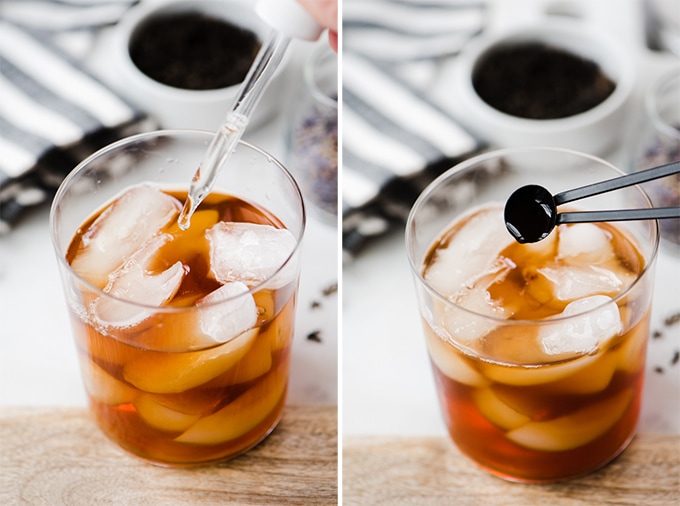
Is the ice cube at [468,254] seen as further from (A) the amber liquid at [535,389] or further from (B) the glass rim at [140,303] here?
(B) the glass rim at [140,303]

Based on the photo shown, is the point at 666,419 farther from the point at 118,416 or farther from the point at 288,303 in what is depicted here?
the point at 118,416

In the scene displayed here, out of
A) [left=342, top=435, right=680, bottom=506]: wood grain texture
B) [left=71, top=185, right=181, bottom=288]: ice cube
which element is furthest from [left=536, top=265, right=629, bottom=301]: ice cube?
[left=71, top=185, right=181, bottom=288]: ice cube

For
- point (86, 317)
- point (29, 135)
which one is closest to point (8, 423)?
point (86, 317)

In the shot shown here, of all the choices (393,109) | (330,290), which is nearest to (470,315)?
(330,290)

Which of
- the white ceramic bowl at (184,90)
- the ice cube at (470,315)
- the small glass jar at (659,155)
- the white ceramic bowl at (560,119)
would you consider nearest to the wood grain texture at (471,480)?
the ice cube at (470,315)

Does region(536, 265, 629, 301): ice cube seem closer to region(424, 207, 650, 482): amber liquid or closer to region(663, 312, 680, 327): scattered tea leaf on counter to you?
region(424, 207, 650, 482): amber liquid

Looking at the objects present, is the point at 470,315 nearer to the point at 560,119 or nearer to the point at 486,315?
the point at 486,315

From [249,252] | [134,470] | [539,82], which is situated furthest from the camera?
[539,82]
